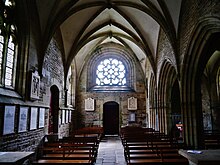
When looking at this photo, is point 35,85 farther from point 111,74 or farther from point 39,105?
point 111,74

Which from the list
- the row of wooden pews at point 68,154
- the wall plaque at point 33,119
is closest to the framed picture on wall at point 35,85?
the wall plaque at point 33,119

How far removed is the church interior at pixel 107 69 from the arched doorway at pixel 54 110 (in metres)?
0.05

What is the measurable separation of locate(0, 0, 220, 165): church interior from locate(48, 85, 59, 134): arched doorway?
45 mm

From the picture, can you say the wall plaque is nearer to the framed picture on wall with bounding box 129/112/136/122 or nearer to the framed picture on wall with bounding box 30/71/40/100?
the framed picture on wall with bounding box 30/71/40/100

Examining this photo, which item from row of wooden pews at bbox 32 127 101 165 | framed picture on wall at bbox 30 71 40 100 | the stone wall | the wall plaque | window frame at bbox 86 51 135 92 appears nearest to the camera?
row of wooden pews at bbox 32 127 101 165

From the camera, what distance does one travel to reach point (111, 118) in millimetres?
15383

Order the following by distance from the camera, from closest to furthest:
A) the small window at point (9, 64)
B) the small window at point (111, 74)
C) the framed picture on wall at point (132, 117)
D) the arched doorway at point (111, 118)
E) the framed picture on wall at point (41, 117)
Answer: the small window at point (9, 64) → the framed picture on wall at point (41, 117) → the framed picture on wall at point (132, 117) → the arched doorway at point (111, 118) → the small window at point (111, 74)

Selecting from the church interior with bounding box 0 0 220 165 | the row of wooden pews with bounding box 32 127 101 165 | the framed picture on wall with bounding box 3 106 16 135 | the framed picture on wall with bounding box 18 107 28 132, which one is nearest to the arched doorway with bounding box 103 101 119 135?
the church interior with bounding box 0 0 220 165

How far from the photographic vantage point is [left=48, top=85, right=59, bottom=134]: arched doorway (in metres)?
9.06

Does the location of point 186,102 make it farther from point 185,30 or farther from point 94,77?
point 94,77

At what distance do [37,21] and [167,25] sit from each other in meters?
4.82

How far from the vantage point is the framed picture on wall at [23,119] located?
5.46 metres

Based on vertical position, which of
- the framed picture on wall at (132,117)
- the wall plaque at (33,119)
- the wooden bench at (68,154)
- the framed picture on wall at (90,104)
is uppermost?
the framed picture on wall at (90,104)

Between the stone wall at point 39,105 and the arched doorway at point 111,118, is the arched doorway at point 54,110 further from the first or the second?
the arched doorway at point 111,118
